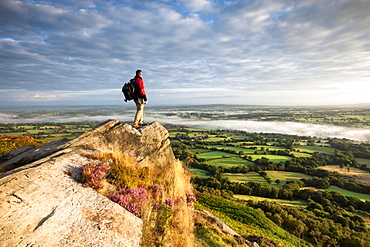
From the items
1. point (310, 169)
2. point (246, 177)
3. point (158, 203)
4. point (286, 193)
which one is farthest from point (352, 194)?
point (158, 203)

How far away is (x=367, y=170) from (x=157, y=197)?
130 metres

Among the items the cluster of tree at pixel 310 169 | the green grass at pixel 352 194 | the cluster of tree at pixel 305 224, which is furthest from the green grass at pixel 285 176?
the cluster of tree at pixel 305 224

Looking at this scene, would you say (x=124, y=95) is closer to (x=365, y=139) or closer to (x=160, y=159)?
(x=160, y=159)

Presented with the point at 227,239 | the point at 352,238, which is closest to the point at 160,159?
the point at 227,239

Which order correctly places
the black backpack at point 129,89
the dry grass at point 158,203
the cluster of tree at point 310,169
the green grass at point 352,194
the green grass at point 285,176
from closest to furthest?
the dry grass at point 158,203, the black backpack at point 129,89, the green grass at point 352,194, the cluster of tree at point 310,169, the green grass at point 285,176

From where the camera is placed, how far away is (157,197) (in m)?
8.60

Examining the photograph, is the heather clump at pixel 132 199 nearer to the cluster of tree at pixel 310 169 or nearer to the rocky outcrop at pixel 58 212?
the rocky outcrop at pixel 58 212

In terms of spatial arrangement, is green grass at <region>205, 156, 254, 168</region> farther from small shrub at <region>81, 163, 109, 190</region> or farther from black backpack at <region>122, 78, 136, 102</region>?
small shrub at <region>81, 163, 109, 190</region>

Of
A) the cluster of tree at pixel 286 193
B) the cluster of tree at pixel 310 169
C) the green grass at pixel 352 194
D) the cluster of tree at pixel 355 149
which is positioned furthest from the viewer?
the cluster of tree at pixel 355 149

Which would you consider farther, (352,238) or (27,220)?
(352,238)

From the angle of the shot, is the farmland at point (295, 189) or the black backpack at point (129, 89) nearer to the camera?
the black backpack at point (129, 89)

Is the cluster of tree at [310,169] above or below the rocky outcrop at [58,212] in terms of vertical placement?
below

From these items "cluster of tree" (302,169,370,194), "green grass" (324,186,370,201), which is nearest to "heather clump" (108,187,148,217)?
"cluster of tree" (302,169,370,194)

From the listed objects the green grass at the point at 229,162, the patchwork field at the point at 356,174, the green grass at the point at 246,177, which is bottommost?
the patchwork field at the point at 356,174
